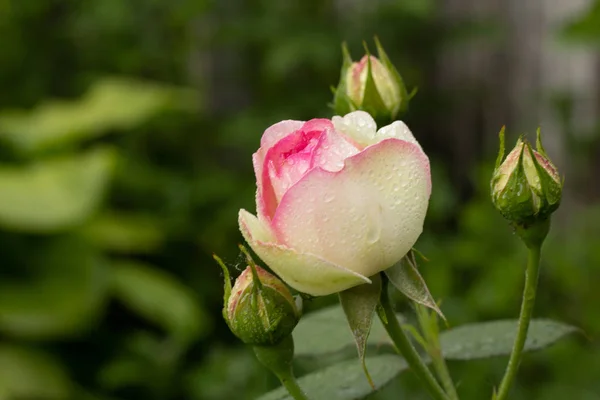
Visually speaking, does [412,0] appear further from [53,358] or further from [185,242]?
[53,358]

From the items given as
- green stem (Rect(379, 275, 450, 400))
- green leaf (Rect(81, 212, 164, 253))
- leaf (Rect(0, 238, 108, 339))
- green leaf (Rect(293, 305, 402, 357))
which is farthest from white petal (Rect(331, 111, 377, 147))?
green leaf (Rect(81, 212, 164, 253))

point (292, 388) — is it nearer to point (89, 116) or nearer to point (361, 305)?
point (361, 305)

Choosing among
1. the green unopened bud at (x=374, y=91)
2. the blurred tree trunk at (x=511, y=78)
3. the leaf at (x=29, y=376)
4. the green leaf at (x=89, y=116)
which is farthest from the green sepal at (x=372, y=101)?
the green leaf at (x=89, y=116)

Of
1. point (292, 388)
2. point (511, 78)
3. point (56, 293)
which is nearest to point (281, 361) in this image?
point (292, 388)

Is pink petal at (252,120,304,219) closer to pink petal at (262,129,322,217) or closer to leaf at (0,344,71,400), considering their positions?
pink petal at (262,129,322,217)

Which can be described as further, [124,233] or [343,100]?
[124,233]
